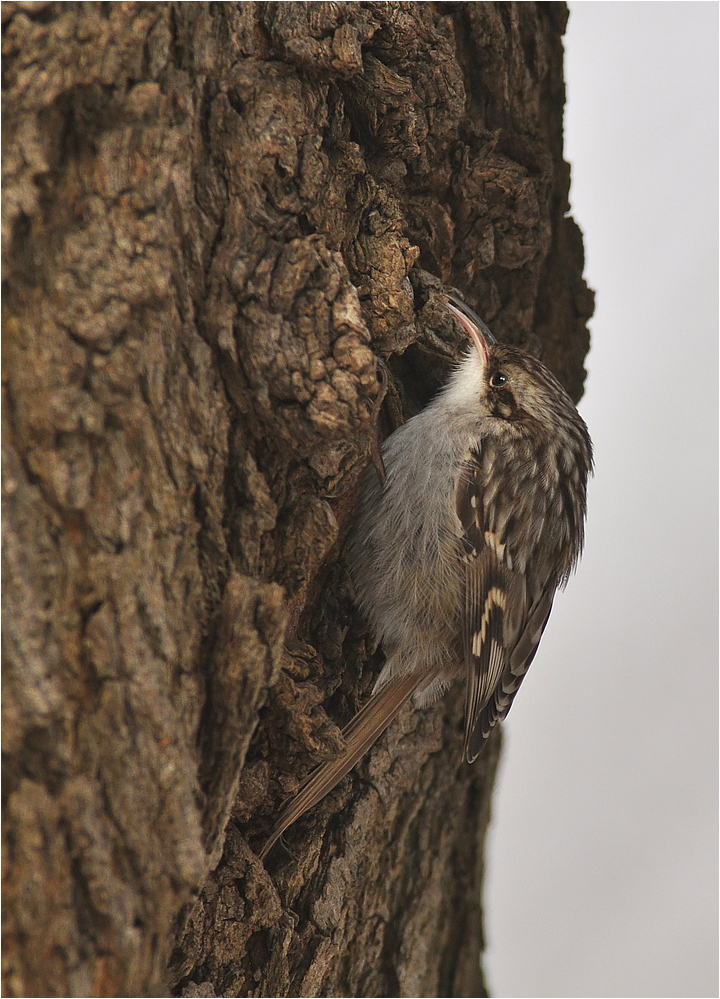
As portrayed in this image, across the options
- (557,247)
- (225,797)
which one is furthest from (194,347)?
(557,247)

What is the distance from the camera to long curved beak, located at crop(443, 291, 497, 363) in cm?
202

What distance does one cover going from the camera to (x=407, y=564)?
2051 mm

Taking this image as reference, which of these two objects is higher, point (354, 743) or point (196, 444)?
point (196, 444)

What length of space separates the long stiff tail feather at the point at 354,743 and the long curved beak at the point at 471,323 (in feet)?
2.53

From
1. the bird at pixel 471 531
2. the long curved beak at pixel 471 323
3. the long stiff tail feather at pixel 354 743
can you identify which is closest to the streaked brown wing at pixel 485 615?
the bird at pixel 471 531

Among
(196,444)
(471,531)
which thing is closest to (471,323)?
(471,531)

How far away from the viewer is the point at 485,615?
2098 mm

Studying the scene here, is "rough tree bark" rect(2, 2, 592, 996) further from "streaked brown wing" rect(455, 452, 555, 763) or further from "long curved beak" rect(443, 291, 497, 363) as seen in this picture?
"streaked brown wing" rect(455, 452, 555, 763)

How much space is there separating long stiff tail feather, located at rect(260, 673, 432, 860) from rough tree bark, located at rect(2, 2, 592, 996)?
5cm

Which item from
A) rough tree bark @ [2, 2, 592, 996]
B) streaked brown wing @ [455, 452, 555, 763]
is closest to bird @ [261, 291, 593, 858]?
streaked brown wing @ [455, 452, 555, 763]

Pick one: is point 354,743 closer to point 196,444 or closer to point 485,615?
point 485,615

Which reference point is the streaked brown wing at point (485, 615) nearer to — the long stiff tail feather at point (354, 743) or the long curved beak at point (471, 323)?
the long stiff tail feather at point (354, 743)

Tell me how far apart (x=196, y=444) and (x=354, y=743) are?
0.81 m

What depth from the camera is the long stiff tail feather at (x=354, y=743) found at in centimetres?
169
